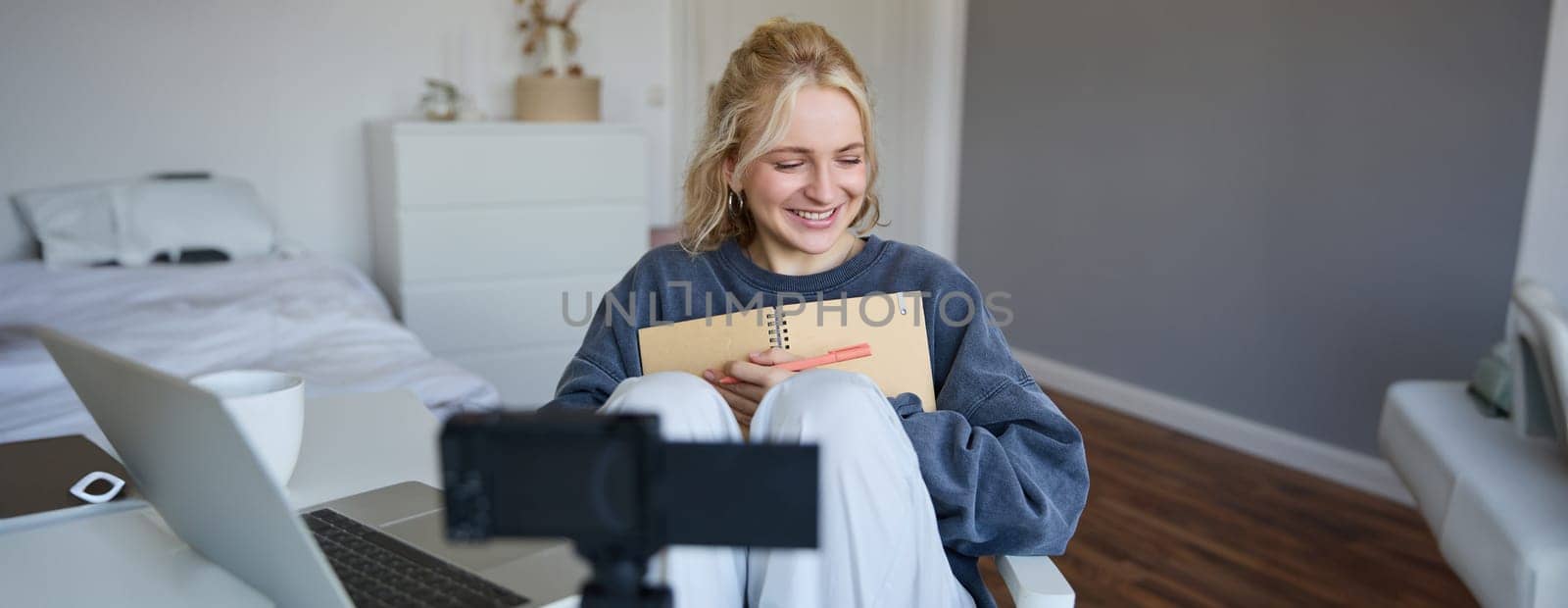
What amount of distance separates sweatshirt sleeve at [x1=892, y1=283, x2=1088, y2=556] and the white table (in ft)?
1.48

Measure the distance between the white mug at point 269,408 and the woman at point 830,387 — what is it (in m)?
0.27

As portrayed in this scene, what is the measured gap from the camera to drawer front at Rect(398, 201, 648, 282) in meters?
3.09

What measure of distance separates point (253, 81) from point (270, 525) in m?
2.91

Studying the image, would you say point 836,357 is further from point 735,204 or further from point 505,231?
point 505,231

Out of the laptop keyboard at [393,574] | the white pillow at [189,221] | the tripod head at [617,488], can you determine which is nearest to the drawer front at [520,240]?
the white pillow at [189,221]

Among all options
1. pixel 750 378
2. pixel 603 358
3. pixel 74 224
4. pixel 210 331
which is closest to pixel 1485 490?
pixel 750 378

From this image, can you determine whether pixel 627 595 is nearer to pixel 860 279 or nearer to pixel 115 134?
pixel 860 279

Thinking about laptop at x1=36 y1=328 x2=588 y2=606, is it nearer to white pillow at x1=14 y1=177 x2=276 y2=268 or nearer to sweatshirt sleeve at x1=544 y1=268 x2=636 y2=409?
sweatshirt sleeve at x1=544 y1=268 x2=636 y2=409

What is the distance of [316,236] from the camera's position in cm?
335

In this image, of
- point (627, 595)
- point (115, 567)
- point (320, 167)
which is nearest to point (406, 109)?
point (320, 167)

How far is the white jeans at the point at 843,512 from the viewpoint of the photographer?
0.88 metres

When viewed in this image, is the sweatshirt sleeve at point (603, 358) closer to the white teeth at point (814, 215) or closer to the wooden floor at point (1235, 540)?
the white teeth at point (814, 215)

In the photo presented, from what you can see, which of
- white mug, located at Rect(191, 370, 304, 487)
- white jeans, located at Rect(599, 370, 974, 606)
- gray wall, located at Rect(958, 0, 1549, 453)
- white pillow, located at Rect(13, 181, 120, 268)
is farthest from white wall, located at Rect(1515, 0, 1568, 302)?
white pillow, located at Rect(13, 181, 120, 268)

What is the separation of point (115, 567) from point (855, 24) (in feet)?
11.9
